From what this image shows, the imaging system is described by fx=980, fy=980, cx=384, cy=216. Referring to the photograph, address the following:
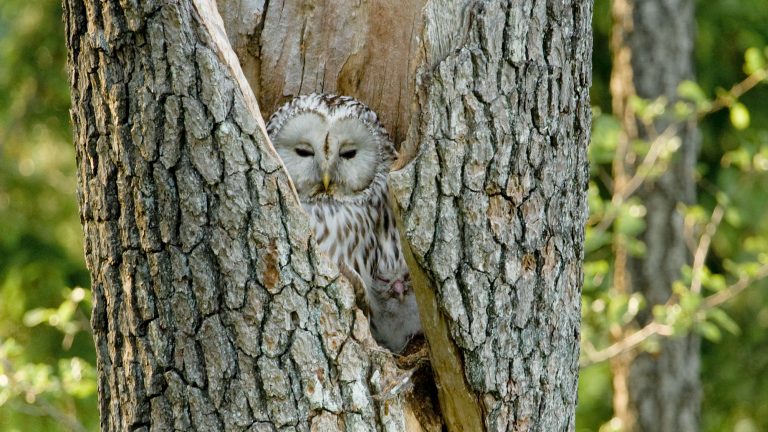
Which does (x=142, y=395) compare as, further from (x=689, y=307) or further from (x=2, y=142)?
(x=2, y=142)

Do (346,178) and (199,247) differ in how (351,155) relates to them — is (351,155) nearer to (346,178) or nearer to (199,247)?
(346,178)

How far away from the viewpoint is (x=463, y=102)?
2336 millimetres

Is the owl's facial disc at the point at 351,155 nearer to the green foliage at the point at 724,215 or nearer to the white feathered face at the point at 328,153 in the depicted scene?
the white feathered face at the point at 328,153

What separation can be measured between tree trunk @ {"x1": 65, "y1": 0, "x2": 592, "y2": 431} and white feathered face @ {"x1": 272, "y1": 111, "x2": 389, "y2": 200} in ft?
2.72

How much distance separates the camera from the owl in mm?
3070

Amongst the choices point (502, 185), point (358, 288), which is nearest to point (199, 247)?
point (358, 288)

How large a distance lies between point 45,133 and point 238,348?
19.0ft

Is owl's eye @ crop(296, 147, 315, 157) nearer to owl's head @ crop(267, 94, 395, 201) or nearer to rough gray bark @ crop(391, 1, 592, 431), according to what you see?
owl's head @ crop(267, 94, 395, 201)

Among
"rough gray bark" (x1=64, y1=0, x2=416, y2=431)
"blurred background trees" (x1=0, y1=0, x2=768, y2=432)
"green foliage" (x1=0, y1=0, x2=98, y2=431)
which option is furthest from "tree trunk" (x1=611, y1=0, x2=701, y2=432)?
"rough gray bark" (x1=64, y1=0, x2=416, y2=431)

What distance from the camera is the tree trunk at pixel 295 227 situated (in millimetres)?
2264

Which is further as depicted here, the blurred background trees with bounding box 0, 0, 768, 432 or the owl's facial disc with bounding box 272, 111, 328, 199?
the blurred background trees with bounding box 0, 0, 768, 432

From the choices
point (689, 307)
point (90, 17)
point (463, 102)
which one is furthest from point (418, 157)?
point (689, 307)

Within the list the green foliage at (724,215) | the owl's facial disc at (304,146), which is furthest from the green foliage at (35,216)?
the green foliage at (724,215)

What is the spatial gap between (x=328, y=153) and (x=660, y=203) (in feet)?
10.9
